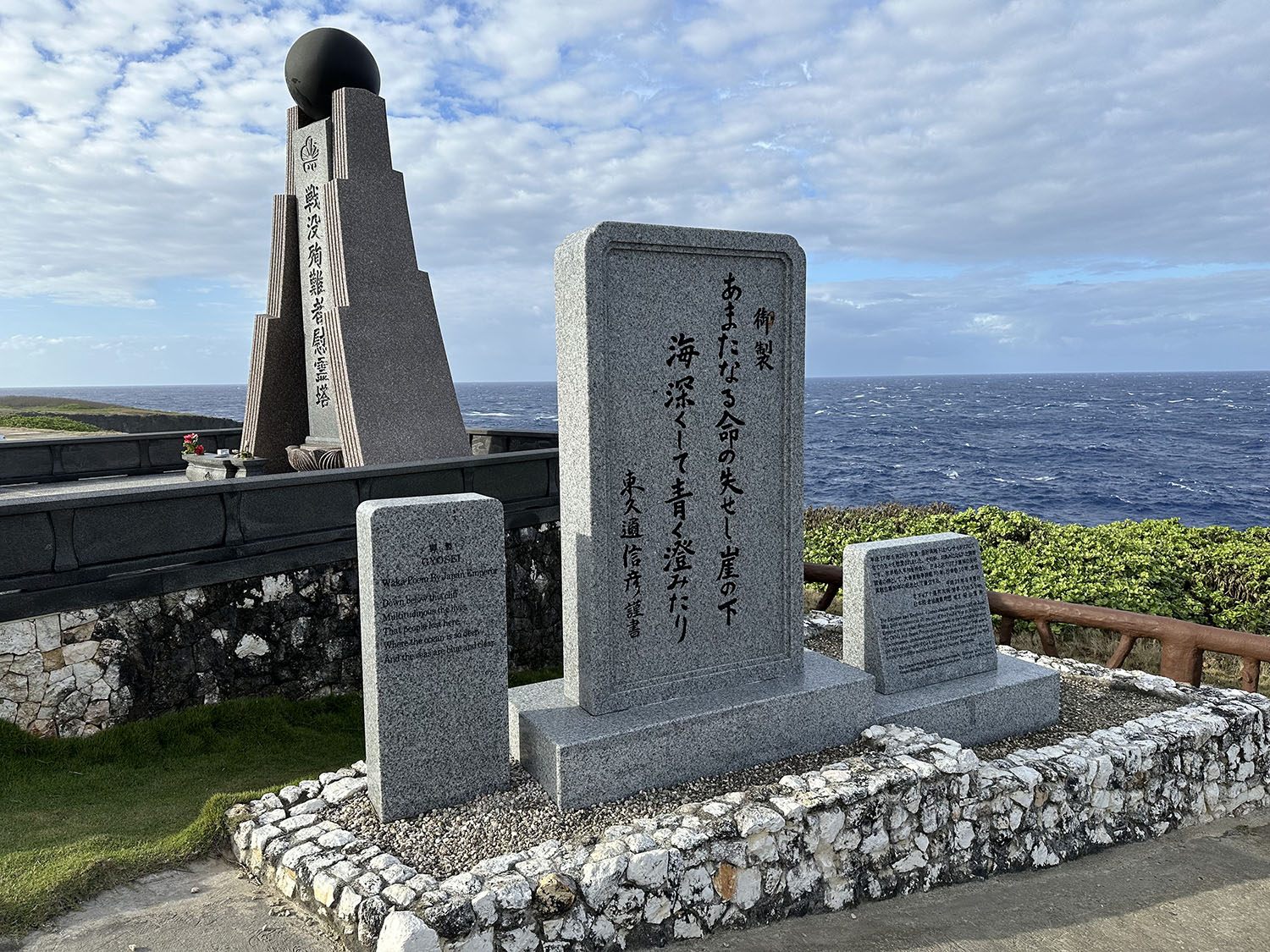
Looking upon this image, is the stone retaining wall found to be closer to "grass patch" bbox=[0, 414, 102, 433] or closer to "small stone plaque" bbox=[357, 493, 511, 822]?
"small stone plaque" bbox=[357, 493, 511, 822]

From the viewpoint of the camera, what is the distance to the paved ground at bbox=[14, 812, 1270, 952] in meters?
3.60

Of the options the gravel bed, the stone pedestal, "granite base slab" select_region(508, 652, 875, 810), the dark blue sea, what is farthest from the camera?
the dark blue sea

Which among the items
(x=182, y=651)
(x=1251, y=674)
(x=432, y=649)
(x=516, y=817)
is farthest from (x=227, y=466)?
(x=1251, y=674)

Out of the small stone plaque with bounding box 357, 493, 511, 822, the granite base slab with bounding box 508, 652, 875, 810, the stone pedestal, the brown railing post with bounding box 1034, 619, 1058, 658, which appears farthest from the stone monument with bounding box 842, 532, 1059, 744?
the stone pedestal

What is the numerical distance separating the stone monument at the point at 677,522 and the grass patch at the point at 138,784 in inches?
70.6

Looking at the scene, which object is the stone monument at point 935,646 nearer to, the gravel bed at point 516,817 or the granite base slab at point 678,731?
the granite base slab at point 678,731

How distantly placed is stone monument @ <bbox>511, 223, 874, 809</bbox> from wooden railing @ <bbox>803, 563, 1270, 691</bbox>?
1.42m

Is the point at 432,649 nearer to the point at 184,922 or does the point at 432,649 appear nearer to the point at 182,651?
the point at 184,922

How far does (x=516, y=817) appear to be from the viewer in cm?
412

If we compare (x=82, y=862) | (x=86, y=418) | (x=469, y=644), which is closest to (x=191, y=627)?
(x=82, y=862)

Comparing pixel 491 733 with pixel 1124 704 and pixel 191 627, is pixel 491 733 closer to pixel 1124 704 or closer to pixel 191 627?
pixel 191 627

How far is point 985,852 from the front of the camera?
15.1 feet

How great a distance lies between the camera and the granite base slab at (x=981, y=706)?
536 centimetres

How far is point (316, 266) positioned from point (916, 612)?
772 cm
